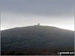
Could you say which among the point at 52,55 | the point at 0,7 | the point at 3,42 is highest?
the point at 0,7

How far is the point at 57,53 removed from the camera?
5953mm

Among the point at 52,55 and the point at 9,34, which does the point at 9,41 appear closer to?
the point at 9,34

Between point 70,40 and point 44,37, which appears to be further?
point 44,37

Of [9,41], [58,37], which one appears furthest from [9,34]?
[58,37]

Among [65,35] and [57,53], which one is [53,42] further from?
[57,53]

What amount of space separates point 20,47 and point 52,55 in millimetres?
2110

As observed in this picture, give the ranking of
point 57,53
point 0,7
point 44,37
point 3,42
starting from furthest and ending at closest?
point 44,37
point 3,42
point 0,7
point 57,53

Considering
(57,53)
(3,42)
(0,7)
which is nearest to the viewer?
(57,53)

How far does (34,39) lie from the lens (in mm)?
8461

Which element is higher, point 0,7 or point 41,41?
point 0,7

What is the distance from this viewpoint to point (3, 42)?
741 centimetres

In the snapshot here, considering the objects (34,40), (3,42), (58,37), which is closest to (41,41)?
(34,40)

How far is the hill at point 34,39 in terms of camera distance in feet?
24.9

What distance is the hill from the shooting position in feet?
24.9
